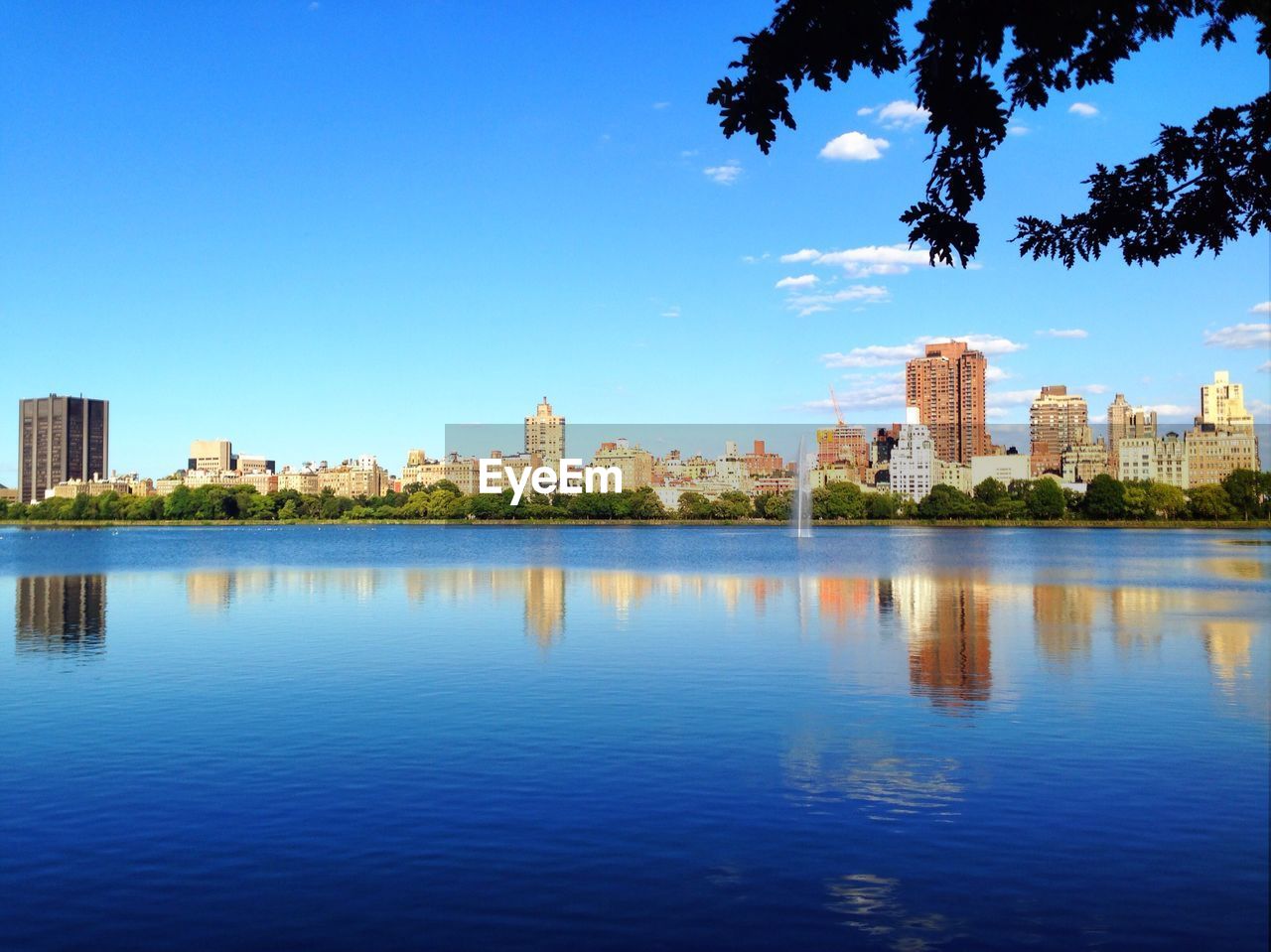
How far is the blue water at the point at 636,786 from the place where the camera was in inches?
357

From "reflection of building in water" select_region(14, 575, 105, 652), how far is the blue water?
0.44 meters

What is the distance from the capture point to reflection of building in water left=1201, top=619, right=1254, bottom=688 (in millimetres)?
21109

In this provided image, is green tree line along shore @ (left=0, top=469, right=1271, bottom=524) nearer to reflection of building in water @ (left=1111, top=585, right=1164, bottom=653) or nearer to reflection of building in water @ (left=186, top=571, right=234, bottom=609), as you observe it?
reflection of building in water @ (left=1111, top=585, right=1164, bottom=653)

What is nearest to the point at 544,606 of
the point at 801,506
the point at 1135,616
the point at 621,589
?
the point at 621,589

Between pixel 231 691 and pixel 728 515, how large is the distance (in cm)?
16626

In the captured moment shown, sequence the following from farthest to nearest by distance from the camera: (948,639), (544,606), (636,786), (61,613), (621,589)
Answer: (621,589) < (544,606) < (61,613) < (948,639) < (636,786)

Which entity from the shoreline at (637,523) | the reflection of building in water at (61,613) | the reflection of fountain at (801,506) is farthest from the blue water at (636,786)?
the shoreline at (637,523)

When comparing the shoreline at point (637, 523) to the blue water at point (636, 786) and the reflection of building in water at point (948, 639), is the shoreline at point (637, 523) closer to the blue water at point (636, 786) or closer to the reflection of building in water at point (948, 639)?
the reflection of building in water at point (948, 639)

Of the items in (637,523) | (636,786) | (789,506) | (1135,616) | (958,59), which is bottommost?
(637,523)

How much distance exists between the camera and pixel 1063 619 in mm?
31219

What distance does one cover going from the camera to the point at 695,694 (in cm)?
1866

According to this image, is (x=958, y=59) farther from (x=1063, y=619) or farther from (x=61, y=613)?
(x=61, y=613)

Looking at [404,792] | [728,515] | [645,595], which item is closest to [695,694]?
[404,792]

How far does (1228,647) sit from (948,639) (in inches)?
225
